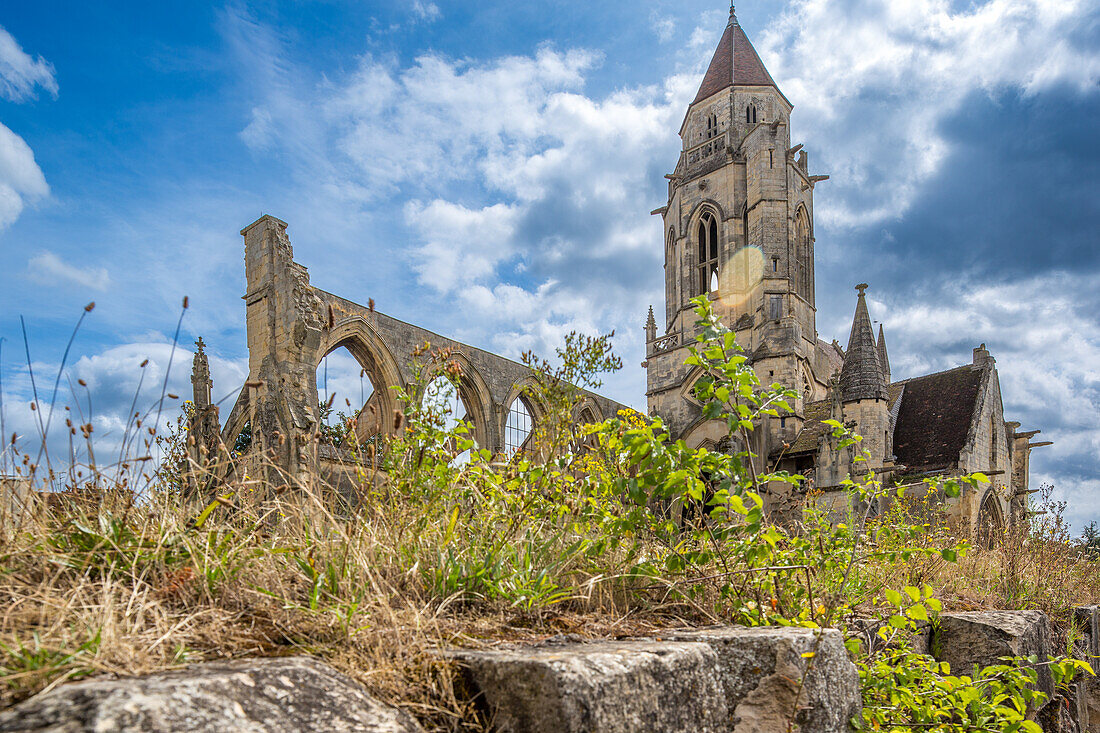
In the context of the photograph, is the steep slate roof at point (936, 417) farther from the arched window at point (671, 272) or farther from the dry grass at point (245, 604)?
the dry grass at point (245, 604)

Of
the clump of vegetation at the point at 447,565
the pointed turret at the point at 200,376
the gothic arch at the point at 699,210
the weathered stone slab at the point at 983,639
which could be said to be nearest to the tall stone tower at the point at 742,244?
the gothic arch at the point at 699,210

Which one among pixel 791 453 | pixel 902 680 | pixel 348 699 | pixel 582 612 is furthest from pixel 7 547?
pixel 791 453

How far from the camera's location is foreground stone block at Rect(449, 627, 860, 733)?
1475mm

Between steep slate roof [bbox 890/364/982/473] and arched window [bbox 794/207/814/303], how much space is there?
447cm

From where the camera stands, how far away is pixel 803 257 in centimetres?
2383

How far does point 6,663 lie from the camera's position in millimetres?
1261

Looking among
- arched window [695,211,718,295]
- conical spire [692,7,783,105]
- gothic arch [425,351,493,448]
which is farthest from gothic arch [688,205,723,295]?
gothic arch [425,351,493,448]

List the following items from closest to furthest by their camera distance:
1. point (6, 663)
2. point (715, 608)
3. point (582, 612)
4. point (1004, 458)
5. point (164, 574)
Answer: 1. point (6, 663)
2. point (164, 574)
3. point (582, 612)
4. point (715, 608)
5. point (1004, 458)

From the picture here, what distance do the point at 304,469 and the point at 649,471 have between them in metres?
1.50

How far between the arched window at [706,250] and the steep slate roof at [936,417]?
722 centimetres

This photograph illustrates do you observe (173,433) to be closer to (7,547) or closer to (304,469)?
(304,469)

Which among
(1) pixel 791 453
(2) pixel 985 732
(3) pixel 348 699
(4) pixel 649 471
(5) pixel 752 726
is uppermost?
(1) pixel 791 453

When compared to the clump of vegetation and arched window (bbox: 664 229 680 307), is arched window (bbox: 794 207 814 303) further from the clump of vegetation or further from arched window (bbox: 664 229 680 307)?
the clump of vegetation

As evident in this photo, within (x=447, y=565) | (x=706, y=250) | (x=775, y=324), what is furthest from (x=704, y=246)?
(x=447, y=565)
